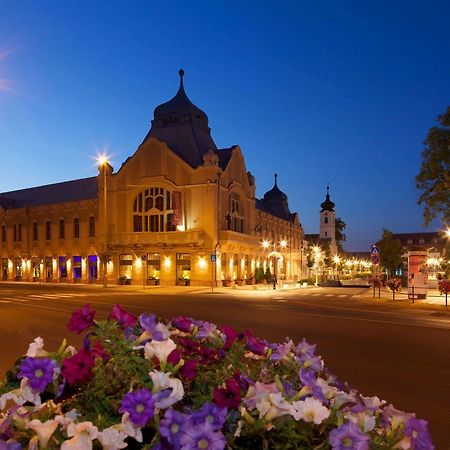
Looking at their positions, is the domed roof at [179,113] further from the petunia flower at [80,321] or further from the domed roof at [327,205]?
the domed roof at [327,205]

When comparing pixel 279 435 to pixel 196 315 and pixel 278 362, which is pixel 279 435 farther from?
pixel 196 315

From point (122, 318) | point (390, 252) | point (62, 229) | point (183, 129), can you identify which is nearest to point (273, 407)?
point (122, 318)

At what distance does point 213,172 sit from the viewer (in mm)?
41250

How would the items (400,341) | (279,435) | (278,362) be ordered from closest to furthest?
1. (279,435)
2. (278,362)
3. (400,341)

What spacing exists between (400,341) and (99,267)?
39997 mm

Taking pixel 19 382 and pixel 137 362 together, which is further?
pixel 19 382

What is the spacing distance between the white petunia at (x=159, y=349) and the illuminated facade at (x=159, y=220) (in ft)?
110

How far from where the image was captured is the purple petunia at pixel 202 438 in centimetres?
181

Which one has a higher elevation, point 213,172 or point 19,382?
point 213,172

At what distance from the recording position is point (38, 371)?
2143 millimetres

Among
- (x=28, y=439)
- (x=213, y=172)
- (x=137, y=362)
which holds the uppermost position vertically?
(x=213, y=172)

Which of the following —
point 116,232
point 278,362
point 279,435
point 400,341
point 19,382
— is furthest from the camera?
point 116,232

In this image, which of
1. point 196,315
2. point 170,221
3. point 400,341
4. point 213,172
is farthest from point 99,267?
point 400,341

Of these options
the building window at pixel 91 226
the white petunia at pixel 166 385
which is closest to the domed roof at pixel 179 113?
the building window at pixel 91 226
